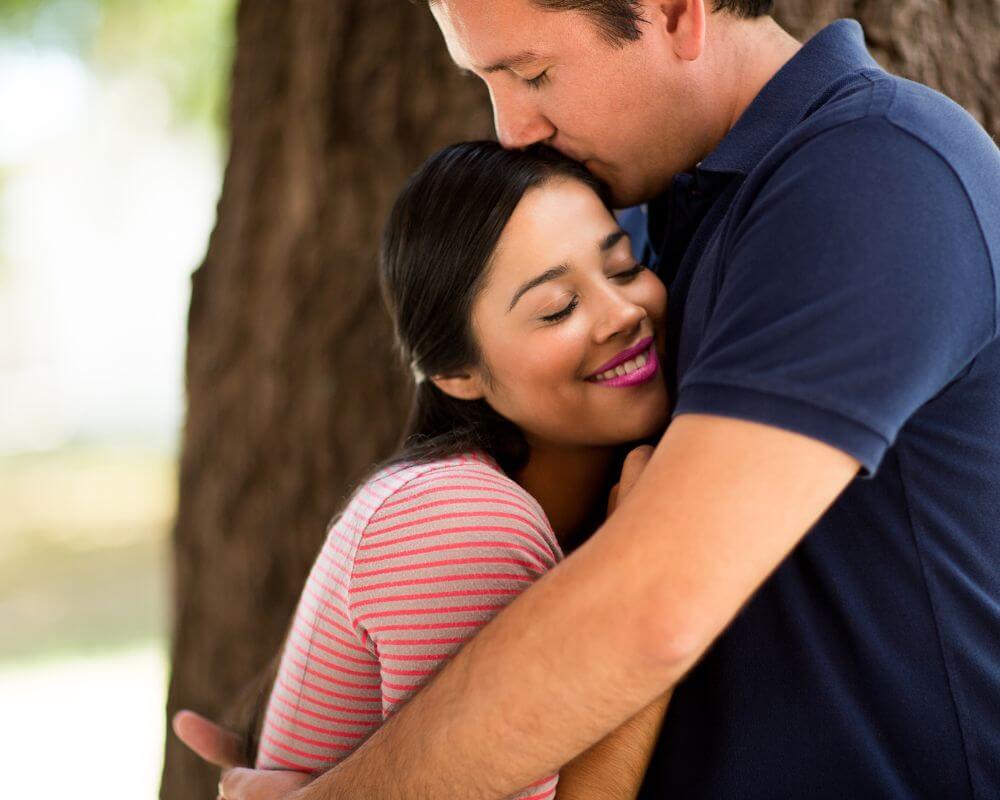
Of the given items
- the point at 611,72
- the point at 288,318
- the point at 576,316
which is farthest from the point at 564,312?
the point at 288,318

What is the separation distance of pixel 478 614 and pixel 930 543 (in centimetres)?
57

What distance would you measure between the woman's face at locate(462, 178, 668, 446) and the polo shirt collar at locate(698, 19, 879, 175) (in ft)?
0.69

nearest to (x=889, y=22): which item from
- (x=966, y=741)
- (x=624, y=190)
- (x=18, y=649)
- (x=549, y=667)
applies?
(x=624, y=190)

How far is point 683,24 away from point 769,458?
31.2 inches

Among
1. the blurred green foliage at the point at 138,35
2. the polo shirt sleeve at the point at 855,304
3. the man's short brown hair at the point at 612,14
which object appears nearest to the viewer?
the polo shirt sleeve at the point at 855,304

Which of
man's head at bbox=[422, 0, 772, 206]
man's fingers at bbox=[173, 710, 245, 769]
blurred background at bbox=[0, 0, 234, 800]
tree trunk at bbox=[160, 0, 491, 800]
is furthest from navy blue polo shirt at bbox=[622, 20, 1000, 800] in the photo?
blurred background at bbox=[0, 0, 234, 800]

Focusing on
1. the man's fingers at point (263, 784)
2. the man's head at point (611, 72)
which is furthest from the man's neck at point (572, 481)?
the man's fingers at point (263, 784)

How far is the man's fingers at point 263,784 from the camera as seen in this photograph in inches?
66.6

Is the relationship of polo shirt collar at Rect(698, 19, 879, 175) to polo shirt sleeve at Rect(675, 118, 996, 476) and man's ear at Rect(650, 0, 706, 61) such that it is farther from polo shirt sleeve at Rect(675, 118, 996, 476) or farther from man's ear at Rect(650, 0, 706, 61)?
polo shirt sleeve at Rect(675, 118, 996, 476)

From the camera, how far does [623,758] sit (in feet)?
4.86

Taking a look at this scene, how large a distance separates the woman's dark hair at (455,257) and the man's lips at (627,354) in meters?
0.21

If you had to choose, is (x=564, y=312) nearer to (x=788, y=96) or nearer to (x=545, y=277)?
(x=545, y=277)

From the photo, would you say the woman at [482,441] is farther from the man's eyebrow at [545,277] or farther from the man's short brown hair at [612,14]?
the man's short brown hair at [612,14]

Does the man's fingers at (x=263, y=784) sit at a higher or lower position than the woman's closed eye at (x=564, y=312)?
lower
